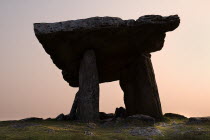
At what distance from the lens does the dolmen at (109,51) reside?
1723cm

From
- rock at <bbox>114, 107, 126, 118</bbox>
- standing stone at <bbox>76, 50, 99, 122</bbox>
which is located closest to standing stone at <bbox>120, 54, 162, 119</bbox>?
rock at <bbox>114, 107, 126, 118</bbox>

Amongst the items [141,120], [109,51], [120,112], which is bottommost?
[141,120]

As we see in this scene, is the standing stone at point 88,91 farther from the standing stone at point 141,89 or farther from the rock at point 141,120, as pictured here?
the standing stone at point 141,89

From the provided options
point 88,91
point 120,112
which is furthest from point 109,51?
point 120,112

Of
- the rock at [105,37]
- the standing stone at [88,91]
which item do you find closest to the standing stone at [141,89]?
the rock at [105,37]

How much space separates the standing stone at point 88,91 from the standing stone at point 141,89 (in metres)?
3.02

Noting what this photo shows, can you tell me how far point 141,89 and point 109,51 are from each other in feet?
10.2

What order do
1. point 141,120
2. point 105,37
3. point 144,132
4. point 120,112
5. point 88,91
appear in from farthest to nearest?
1. point 120,112
2. point 105,37
3. point 88,91
4. point 141,120
5. point 144,132

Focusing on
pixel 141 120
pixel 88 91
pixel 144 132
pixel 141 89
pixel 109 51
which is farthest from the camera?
pixel 109 51

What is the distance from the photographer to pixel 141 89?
1922cm

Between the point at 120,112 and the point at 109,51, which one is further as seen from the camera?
the point at 120,112

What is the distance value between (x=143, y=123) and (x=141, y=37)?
573 centimetres

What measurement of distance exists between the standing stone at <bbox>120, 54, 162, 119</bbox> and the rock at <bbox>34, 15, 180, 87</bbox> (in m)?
0.73

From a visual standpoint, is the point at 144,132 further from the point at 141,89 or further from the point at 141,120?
the point at 141,89
